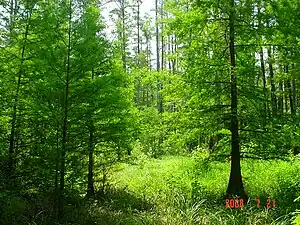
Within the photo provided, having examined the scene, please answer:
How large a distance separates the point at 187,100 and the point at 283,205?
11.7 feet

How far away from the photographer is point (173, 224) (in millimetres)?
6871

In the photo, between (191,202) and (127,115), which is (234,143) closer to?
(191,202)

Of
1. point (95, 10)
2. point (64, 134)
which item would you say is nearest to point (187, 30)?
point (95, 10)

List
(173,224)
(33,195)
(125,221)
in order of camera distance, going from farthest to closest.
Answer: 1. (33,195)
2. (125,221)
3. (173,224)

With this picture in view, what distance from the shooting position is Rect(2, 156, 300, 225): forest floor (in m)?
7.13

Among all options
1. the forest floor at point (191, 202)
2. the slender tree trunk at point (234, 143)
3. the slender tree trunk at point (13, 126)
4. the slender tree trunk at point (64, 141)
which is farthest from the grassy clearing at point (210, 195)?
the slender tree trunk at point (13, 126)

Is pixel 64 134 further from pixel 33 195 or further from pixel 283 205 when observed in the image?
pixel 283 205

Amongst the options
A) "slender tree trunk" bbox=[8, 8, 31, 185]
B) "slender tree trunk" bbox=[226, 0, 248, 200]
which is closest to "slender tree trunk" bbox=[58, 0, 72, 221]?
"slender tree trunk" bbox=[8, 8, 31, 185]

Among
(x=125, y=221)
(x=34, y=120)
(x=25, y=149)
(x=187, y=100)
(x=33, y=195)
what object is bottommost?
(x=125, y=221)

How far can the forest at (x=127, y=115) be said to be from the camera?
23.5ft

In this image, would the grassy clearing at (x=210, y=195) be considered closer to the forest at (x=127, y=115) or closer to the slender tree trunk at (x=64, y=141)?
the forest at (x=127, y=115)

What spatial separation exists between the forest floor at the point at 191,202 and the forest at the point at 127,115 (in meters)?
0.04

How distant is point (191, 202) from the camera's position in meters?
8.62

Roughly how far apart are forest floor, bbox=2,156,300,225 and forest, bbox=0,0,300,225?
0.04 meters
